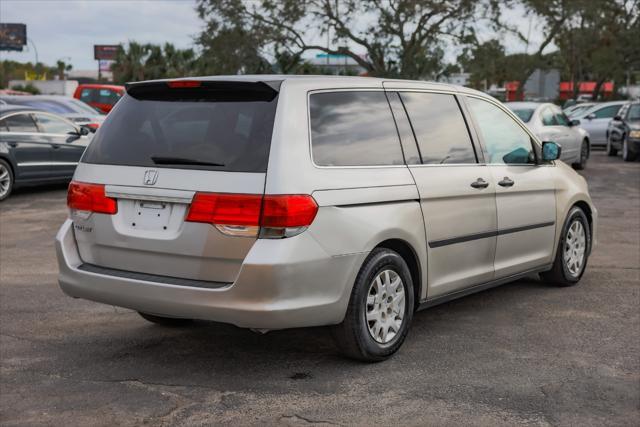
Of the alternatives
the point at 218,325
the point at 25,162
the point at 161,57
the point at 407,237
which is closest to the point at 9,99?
the point at 25,162

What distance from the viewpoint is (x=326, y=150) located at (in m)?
4.93

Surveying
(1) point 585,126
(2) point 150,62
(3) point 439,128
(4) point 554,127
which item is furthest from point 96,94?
(2) point 150,62

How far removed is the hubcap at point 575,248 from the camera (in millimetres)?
7297

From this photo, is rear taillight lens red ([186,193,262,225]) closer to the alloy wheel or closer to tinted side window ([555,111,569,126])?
the alloy wheel

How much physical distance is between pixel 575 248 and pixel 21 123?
10.2m

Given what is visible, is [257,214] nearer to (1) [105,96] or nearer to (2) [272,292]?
(2) [272,292]

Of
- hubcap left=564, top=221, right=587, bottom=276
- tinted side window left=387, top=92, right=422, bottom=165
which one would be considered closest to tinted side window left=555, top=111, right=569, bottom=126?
hubcap left=564, top=221, right=587, bottom=276

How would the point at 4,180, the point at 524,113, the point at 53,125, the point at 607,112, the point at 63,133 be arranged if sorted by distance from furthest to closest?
the point at 607,112 < the point at 524,113 < the point at 63,133 < the point at 53,125 < the point at 4,180

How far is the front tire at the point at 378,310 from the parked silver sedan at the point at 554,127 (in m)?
12.2

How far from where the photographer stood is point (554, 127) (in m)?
17.8

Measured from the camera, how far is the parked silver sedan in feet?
56.5

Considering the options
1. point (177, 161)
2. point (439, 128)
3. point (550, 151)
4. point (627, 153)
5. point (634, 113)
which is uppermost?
point (439, 128)

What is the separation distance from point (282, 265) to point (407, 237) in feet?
3.36

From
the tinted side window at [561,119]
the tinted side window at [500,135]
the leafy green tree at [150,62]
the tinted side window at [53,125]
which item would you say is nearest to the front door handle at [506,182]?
the tinted side window at [500,135]
